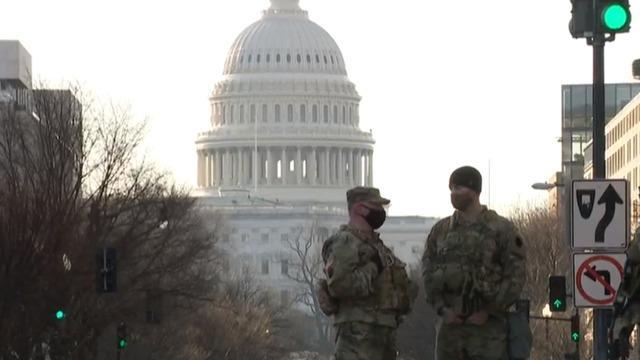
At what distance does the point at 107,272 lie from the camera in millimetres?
60781

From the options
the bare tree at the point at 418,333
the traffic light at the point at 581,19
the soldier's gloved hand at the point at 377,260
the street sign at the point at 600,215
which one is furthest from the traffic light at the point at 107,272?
the bare tree at the point at 418,333

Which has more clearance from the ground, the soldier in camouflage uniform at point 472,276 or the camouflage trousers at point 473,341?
the soldier in camouflage uniform at point 472,276

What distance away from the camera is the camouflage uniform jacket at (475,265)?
21.2 m

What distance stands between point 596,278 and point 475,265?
657 cm

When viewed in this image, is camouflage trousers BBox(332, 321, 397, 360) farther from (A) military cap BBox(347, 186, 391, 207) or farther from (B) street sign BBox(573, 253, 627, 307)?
(B) street sign BBox(573, 253, 627, 307)

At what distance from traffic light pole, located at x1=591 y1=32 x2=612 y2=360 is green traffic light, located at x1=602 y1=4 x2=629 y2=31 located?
0.20 metres

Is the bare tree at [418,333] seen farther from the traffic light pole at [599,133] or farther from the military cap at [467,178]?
the military cap at [467,178]

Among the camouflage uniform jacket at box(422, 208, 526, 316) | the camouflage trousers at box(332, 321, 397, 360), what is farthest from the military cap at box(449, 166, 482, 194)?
the camouflage trousers at box(332, 321, 397, 360)

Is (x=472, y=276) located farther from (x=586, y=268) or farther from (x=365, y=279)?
(x=586, y=268)

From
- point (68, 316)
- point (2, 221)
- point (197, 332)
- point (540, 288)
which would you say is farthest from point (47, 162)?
point (197, 332)

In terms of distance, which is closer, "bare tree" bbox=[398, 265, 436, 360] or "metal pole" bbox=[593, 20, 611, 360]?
"metal pole" bbox=[593, 20, 611, 360]

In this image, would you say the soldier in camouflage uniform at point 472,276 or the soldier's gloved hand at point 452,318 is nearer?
the soldier in camouflage uniform at point 472,276

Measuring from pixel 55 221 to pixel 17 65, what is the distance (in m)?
61.6

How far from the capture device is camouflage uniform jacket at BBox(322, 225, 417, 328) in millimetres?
21953
